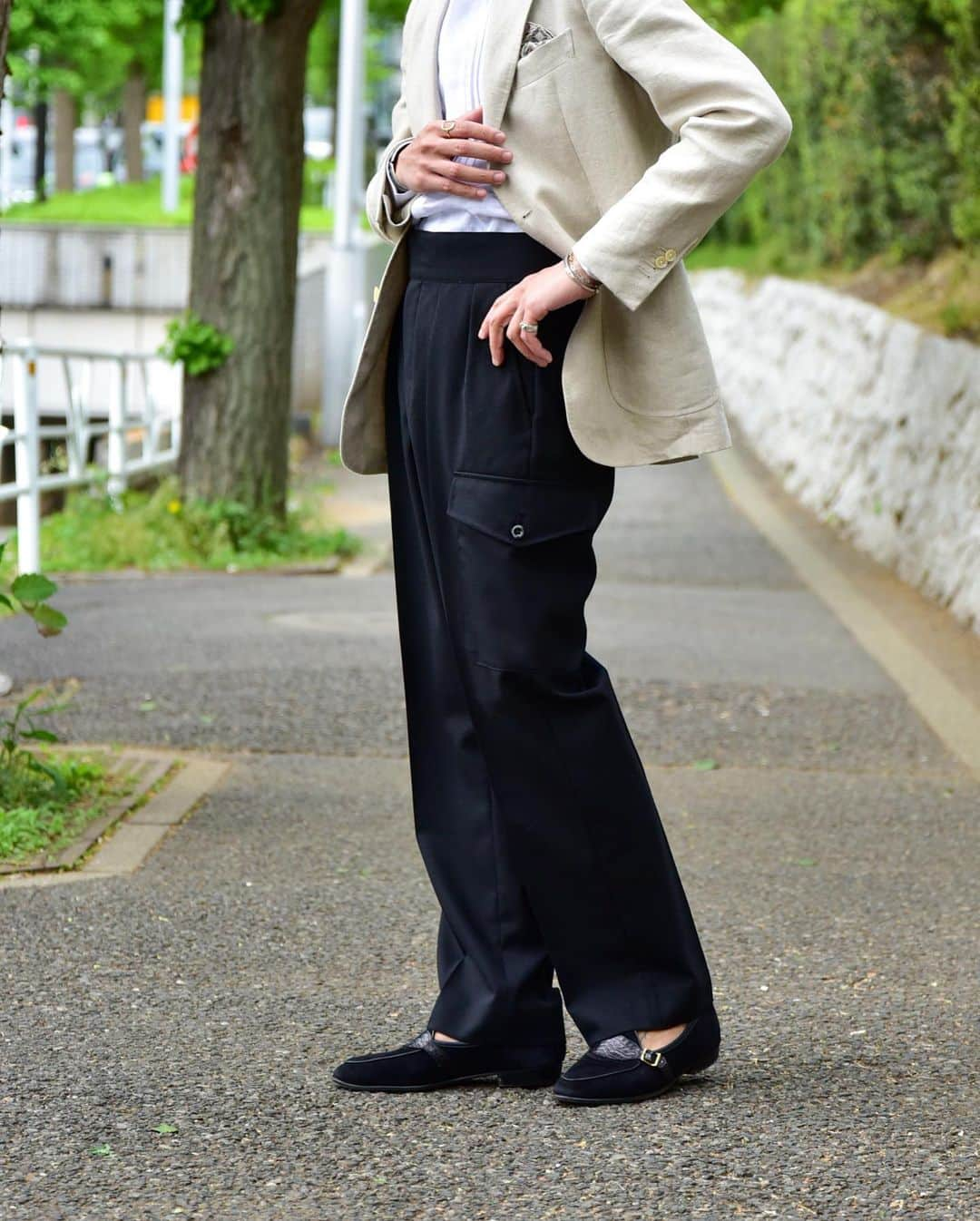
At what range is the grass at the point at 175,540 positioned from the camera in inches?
385

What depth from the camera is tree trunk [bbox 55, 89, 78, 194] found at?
41531mm

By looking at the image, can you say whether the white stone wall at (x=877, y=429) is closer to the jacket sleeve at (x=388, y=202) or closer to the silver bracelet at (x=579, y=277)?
the jacket sleeve at (x=388, y=202)

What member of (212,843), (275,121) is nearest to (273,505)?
(275,121)

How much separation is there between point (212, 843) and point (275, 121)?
6.20 meters

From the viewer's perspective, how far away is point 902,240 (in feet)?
48.8

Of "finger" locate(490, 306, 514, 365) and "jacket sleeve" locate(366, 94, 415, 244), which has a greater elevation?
"jacket sleeve" locate(366, 94, 415, 244)

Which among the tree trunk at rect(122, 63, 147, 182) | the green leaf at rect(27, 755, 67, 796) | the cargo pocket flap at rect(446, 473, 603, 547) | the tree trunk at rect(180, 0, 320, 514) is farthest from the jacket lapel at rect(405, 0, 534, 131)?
the tree trunk at rect(122, 63, 147, 182)

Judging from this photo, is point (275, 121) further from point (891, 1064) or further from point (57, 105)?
point (57, 105)

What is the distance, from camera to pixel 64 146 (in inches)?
1660

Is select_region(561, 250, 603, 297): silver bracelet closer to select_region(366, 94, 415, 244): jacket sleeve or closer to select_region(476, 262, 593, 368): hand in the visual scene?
select_region(476, 262, 593, 368): hand

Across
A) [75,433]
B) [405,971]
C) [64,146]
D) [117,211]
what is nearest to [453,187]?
[405,971]

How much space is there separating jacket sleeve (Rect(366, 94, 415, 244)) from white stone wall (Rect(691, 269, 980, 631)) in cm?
581

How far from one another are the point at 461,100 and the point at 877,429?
922cm

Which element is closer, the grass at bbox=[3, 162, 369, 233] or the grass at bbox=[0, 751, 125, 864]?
the grass at bbox=[0, 751, 125, 864]
